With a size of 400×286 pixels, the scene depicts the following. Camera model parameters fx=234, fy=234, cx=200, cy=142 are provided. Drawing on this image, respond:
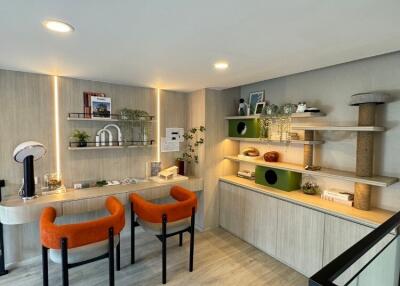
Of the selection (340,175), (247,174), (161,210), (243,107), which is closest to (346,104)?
(340,175)

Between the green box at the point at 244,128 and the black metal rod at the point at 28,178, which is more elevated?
the green box at the point at 244,128

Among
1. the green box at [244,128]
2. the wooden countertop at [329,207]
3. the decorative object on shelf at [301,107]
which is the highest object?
the decorative object on shelf at [301,107]

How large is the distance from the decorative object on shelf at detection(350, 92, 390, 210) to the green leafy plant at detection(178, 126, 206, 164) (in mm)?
2002

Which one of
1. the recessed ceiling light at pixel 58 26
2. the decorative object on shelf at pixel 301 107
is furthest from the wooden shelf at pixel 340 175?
the recessed ceiling light at pixel 58 26

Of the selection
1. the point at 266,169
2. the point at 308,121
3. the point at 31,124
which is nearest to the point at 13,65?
the point at 31,124

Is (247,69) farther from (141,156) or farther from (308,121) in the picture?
(141,156)

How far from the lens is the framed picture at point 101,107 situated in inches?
125

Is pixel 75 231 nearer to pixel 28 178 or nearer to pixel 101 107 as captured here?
pixel 28 178

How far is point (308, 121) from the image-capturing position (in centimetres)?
296

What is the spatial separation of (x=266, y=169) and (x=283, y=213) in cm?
64

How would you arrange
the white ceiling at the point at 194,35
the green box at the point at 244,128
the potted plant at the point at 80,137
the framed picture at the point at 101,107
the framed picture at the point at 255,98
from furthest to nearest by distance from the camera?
the framed picture at the point at 255,98
the green box at the point at 244,128
the framed picture at the point at 101,107
the potted plant at the point at 80,137
the white ceiling at the point at 194,35

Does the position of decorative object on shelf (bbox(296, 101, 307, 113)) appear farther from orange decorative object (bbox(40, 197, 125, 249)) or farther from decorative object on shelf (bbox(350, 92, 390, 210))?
orange decorative object (bbox(40, 197, 125, 249))

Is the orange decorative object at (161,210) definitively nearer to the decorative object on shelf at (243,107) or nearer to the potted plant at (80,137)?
the potted plant at (80,137)

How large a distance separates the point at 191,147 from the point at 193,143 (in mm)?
86
